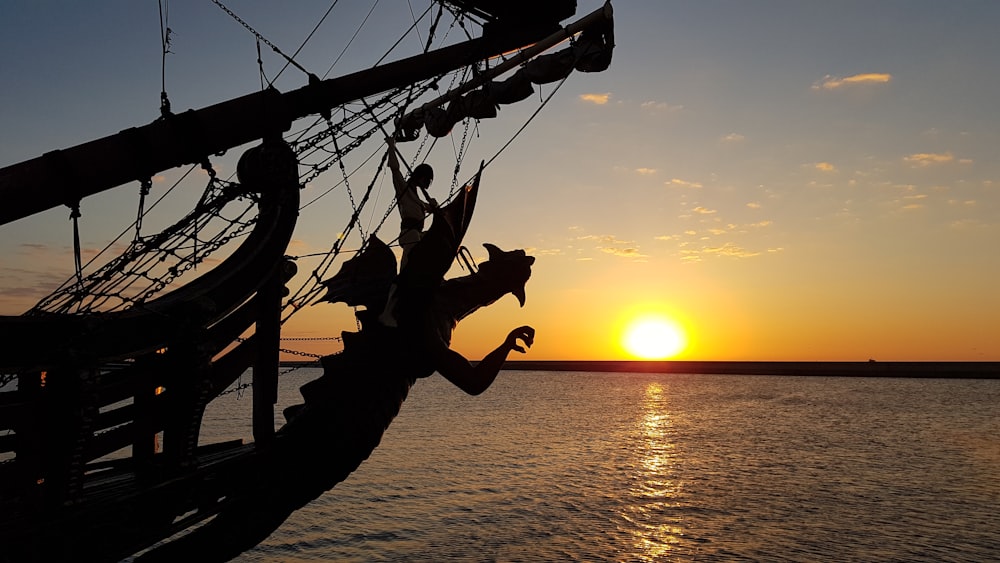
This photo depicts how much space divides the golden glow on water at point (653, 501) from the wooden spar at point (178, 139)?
12431mm

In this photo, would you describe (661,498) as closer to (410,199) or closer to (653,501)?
(653,501)

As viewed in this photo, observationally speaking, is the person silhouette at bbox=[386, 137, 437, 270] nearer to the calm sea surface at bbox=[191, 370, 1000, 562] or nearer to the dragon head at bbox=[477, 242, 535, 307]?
the dragon head at bbox=[477, 242, 535, 307]

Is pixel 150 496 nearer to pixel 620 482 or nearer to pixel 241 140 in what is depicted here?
pixel 241 140

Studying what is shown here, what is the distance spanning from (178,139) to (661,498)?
20026 mm

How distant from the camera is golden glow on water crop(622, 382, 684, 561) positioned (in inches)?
674

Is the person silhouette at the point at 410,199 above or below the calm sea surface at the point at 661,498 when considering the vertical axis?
above

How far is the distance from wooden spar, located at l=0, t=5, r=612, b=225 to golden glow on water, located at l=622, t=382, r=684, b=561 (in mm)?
12431

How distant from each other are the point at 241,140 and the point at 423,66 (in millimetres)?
2494

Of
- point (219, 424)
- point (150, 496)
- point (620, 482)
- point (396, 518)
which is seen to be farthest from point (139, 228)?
point (219, 424)

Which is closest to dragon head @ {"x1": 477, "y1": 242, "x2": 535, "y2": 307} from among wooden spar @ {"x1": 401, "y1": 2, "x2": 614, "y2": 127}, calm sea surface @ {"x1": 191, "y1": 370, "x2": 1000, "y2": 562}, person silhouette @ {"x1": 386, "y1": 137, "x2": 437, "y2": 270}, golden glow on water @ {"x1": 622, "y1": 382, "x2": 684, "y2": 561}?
person silhouette @ {"x1": 386, "y1": 137, "x2": 437, "y2": 270}

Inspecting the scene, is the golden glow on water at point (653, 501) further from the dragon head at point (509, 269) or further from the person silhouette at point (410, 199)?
the person silhouette at point (410, 199)

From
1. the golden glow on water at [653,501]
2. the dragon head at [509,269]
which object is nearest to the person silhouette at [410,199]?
the dragon head at [509,269]

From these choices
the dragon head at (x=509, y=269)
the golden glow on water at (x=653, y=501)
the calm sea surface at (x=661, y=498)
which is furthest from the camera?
the golden glow on water at (x=653, y=501)

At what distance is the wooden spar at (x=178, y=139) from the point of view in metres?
6.64
